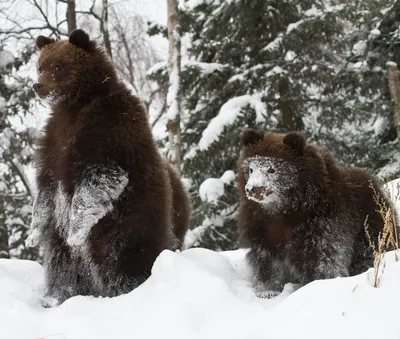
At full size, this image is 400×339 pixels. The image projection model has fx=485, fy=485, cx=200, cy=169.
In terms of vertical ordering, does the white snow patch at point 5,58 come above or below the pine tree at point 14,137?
above

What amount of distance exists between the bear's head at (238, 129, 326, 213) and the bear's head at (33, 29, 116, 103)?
149 centimetres

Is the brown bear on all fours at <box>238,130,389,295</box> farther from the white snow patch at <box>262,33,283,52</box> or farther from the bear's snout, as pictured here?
the white snow patch at <box>262,33,283,52</box>

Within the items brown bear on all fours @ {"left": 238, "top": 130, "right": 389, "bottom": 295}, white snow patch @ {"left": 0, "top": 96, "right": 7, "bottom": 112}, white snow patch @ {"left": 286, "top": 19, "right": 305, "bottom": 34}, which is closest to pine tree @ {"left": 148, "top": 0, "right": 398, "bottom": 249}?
white snow patch @ {"left": 286, "top": 19, "right": 305, "bottom": 34}

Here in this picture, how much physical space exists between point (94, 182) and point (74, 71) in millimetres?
1140

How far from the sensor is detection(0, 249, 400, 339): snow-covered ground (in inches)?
103

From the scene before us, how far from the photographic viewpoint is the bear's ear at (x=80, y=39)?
183 inches

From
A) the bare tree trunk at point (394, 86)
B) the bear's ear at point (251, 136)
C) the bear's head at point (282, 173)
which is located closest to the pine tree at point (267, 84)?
the bare tree trunk at point (394, 86)

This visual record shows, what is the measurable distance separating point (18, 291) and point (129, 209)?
3.95ft

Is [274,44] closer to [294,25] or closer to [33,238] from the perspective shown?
[294,25]

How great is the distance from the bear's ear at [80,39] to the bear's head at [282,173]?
1.77 m

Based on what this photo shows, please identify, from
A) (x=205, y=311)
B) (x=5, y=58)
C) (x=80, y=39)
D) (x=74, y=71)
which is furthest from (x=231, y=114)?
(x=205, y=311)

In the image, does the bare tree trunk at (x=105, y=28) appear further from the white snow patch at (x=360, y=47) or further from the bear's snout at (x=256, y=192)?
the bear's snout at (x=256, y=192)

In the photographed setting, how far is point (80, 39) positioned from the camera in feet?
15.3

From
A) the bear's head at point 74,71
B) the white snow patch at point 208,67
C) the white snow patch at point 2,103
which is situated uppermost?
the bear's head at point 74,71
